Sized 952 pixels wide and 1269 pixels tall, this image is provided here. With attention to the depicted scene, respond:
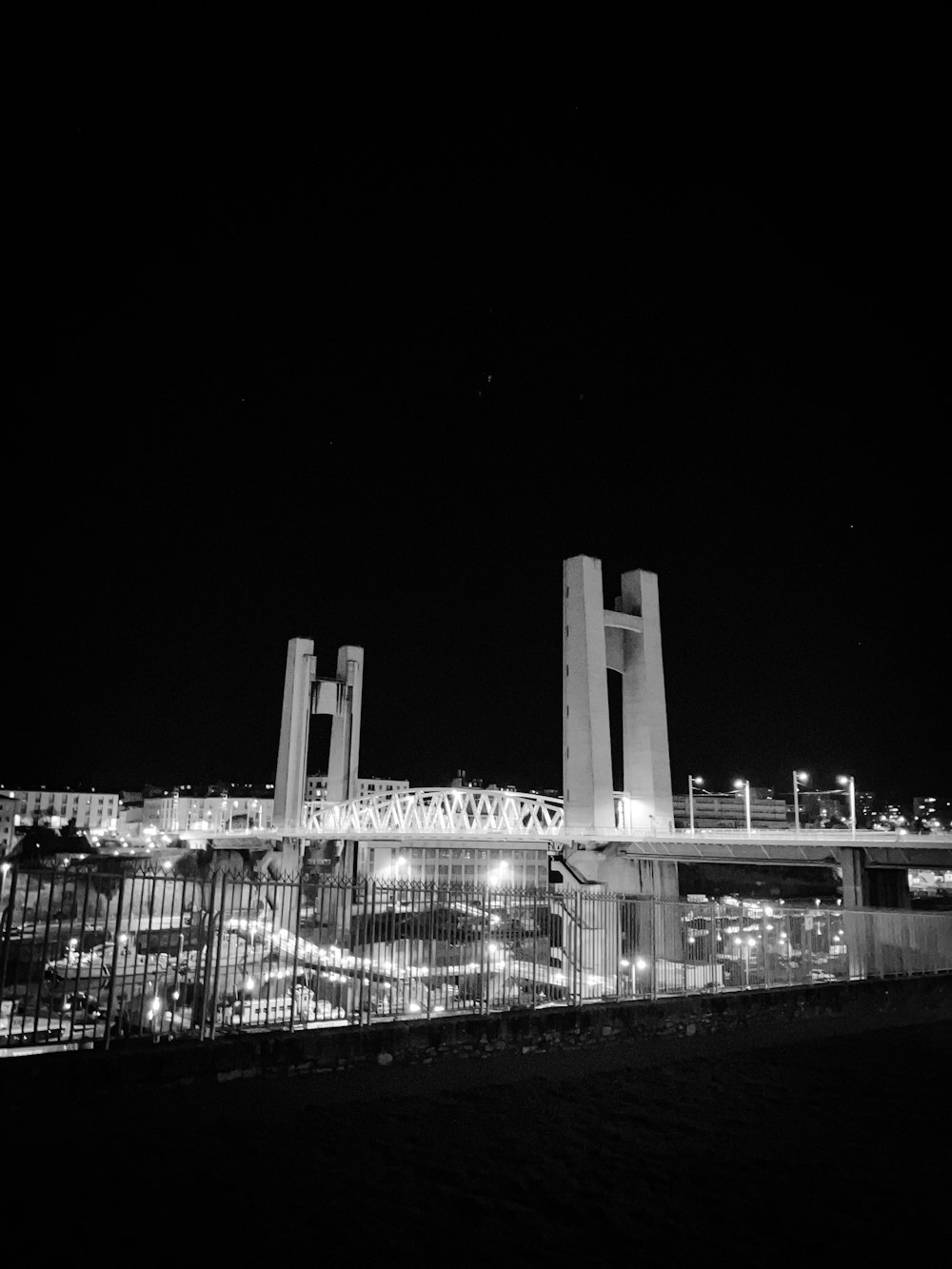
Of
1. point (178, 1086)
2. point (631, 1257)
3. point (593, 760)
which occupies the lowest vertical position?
point (631, 1257)

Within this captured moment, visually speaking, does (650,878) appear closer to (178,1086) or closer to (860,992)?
(860,992)

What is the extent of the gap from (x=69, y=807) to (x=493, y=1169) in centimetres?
15226

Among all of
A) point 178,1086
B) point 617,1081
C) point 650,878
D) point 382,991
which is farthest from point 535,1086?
point 650,878

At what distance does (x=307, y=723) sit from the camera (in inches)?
3211

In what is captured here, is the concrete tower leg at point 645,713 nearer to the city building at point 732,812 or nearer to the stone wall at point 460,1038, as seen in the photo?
the stone wall at point 460,1038

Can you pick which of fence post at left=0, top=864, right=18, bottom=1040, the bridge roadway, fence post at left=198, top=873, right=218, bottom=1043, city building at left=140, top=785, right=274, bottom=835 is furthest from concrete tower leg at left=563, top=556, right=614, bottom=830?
city building at left=140, top=785, right=274, bottom=835

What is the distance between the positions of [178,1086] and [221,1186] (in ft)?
5.61

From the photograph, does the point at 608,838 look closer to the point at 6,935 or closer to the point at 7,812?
the point at 6,935

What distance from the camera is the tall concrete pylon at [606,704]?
1816 inches

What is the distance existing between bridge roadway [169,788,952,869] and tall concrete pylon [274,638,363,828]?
2814mm

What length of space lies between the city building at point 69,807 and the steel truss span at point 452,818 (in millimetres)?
75286

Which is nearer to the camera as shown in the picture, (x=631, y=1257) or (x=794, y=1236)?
(x=631, y=1257)

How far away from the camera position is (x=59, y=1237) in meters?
6.02

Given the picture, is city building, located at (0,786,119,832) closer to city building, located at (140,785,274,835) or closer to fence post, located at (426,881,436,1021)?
city building, located at (140,785,274,835)
